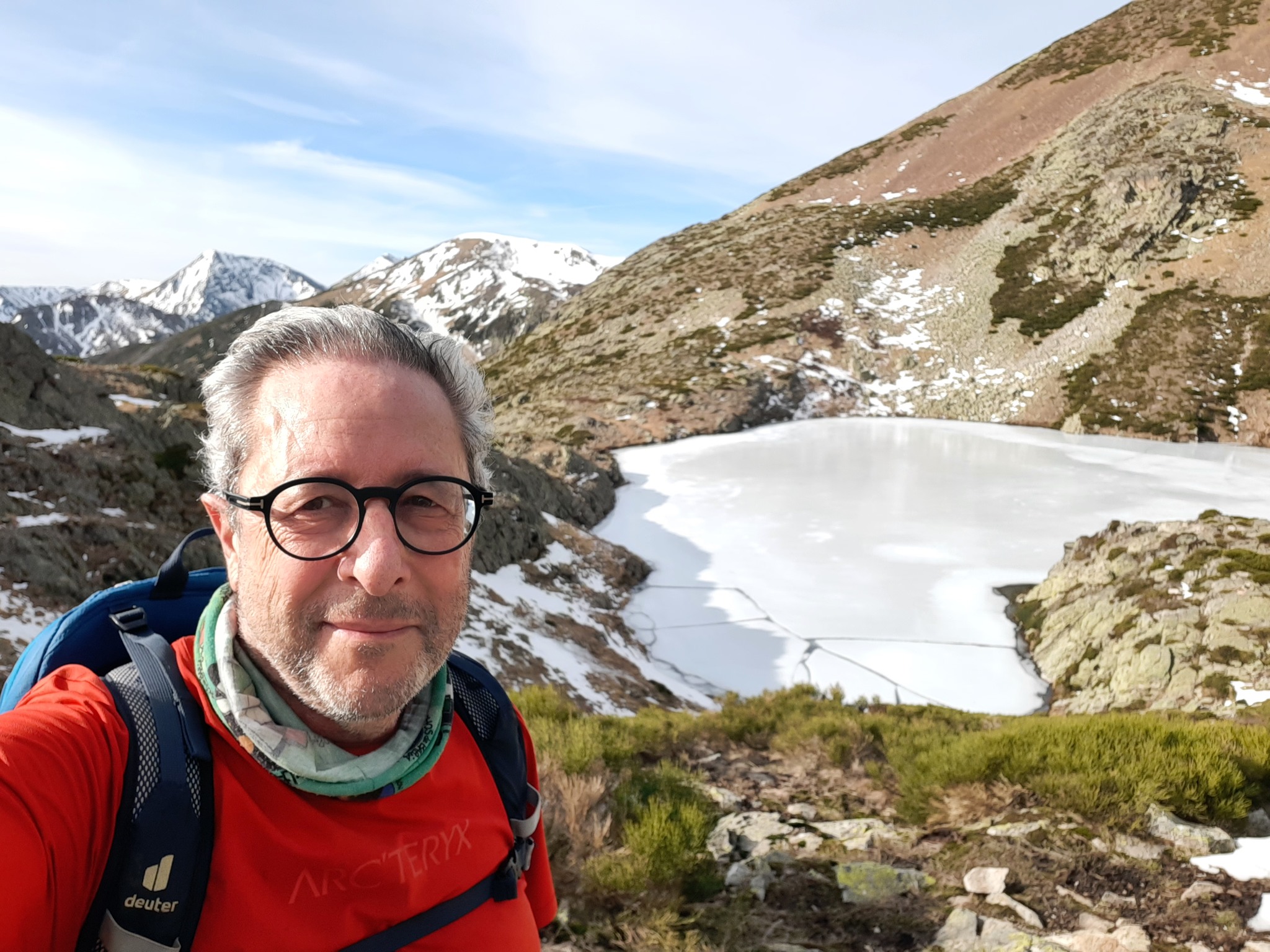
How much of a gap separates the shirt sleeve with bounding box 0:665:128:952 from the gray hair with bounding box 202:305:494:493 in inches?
23.1

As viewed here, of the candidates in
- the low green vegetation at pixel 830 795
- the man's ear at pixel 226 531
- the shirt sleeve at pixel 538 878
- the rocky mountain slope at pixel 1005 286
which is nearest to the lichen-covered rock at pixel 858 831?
the low green vegetation at pixel 830 795

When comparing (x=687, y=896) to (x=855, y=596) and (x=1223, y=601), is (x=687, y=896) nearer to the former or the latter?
(x=1223, y=601)

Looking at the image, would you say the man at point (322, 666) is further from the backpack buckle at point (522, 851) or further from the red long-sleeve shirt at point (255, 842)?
the backpack buckle at point (522, 851)

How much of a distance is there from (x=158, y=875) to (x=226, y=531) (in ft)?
2.44

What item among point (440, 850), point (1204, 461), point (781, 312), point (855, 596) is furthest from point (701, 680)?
point (781, 312)

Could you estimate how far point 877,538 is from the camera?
1662 centimetres

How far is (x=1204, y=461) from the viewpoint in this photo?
81.1ft

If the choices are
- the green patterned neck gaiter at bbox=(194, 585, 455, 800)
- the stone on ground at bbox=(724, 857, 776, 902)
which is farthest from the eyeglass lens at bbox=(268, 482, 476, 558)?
the stone on ground at bbox=(724, 857, 776, 902)

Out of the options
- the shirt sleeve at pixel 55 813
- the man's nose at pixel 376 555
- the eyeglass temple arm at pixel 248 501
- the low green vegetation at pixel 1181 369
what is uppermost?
the low green vegetation at pixel 1181 369

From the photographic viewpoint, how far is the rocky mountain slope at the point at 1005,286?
32531 mm

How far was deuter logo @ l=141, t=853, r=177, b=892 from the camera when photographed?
50.0 inches

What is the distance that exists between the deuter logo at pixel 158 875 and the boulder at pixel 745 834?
11.1 ft

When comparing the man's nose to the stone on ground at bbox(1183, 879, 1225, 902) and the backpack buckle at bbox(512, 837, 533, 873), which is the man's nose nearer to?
the backpack buckle at bbox(512, 837, 533, 873)

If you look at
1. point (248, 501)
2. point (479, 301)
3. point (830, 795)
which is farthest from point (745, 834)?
point (479, 301)
